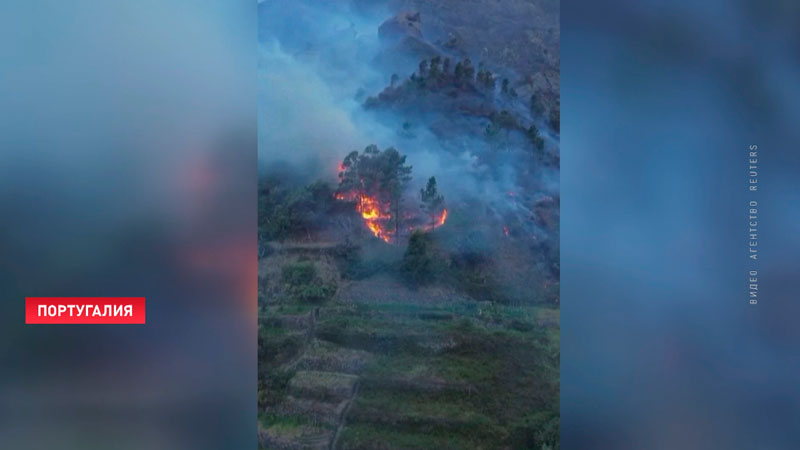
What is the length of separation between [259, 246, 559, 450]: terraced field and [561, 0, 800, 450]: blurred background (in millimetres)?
204

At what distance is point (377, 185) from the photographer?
2.77 m

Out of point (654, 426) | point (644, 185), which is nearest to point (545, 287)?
point (644, 185)

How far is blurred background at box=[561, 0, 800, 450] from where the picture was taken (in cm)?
277

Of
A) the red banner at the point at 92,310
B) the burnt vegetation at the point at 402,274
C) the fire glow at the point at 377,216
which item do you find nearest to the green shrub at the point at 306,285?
the burnt vegetation at the point at 402,274

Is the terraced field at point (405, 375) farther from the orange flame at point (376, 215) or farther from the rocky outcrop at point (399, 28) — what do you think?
the rocky outcrop at point (399, 28)

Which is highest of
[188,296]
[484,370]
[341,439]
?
[188,296]

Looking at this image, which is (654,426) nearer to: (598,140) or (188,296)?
(598,140)

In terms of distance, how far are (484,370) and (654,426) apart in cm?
99

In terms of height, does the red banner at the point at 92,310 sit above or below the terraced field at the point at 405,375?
above

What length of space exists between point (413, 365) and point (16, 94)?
8.52 ft

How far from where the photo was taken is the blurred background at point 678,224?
9.07 feet

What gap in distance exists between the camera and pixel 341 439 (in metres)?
2.76

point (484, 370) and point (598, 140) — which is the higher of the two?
point (598, 140)

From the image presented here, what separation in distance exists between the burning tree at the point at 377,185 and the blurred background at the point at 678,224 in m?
0.92
